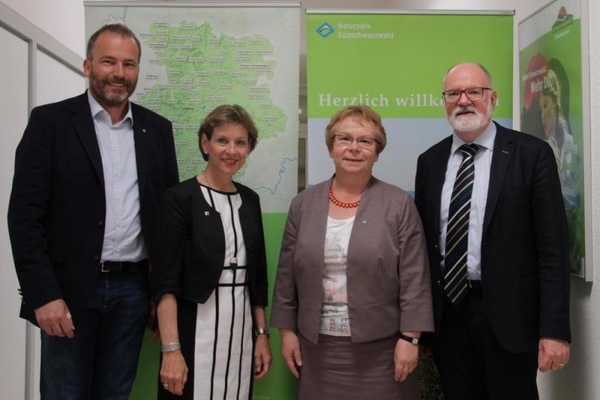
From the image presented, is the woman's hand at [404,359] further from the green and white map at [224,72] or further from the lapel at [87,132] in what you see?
the lapel at [87,132]

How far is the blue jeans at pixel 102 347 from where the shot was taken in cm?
193

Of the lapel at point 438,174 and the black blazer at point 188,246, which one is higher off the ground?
the lapel at point 438,174

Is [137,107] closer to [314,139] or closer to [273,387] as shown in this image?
[314,139]

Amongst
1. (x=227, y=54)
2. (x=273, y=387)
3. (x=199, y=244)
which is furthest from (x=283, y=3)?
(x=273, y=387)

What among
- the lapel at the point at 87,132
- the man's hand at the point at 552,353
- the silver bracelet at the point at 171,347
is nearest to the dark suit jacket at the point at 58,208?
the lapel at the point at 87,132

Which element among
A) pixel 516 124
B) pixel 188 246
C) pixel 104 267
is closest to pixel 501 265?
pixel 188 246

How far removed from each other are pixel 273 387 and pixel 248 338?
0.74 meters

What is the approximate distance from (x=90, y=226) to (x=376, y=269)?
3.22 feet

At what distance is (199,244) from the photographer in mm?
1983

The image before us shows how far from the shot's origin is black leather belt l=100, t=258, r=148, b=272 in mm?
1954

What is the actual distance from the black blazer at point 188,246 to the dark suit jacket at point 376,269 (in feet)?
1.00

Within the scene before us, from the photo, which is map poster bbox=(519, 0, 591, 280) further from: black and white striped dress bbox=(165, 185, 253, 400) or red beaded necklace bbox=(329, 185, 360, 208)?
black and white striped dress bbox=(165, 185, 253, 400)

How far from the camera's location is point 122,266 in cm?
199

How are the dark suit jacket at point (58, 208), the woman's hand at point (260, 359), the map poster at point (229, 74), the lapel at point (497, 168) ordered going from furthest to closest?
the map poster at point (229, 74) < the woman's hand at point (260, 359) < the lapel at point (497, 168) < the dark suit jacket at point (58, 208)
